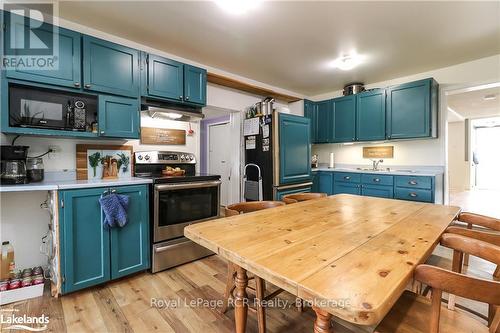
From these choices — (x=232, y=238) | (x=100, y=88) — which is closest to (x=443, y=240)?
(x=232, y=238)

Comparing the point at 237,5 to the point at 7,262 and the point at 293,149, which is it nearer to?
the point at 293,149

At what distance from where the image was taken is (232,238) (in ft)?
3.70

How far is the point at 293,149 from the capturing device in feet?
12.1

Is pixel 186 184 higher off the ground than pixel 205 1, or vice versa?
pixel 205 1

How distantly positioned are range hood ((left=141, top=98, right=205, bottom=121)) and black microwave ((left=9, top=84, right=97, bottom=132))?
494 millimetres

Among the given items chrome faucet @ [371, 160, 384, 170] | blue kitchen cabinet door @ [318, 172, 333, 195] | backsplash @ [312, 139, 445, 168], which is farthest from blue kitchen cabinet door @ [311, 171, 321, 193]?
chrome faucet @ [371, 160, 384, 170]

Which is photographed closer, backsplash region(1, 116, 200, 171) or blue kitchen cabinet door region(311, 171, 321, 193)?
backsplash region(1, 116, 200, 171)

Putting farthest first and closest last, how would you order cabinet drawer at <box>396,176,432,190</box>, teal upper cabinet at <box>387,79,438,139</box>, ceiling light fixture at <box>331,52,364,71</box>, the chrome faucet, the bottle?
the chrome faucet
teal upper cabinet at <box>387,79,438,139</box>
cabinet drawer at <box>396,176,432,190</box>
ceiling light fixture at <box>331,52,364,71</box>
the bottle

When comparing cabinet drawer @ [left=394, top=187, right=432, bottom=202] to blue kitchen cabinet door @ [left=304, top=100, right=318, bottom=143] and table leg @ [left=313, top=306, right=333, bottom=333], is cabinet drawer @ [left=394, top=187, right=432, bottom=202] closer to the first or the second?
Result: blue kitchen cabinet door @ [left=304, top=100, right=318, bottom=143]

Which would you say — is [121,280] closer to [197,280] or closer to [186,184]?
[197,280]

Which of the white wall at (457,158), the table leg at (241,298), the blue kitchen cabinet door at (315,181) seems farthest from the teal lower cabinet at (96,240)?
the white wall at (457,158)

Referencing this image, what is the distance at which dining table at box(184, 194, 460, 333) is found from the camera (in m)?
0.69

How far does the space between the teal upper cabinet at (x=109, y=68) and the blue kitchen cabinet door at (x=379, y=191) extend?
3613 mm

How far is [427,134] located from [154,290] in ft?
13.2
